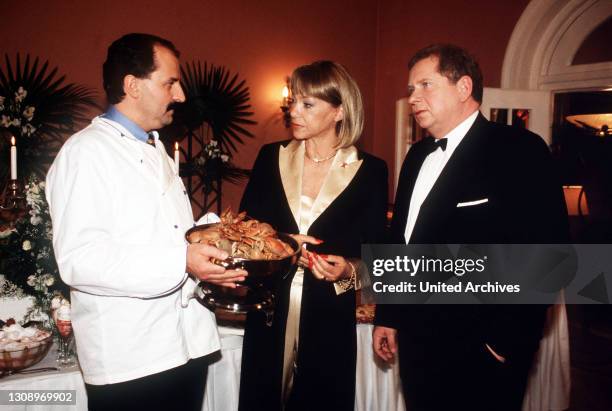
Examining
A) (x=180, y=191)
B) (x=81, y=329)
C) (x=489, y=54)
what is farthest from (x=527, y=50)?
(x=81, y=329)

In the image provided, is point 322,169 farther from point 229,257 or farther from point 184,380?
point 184,380

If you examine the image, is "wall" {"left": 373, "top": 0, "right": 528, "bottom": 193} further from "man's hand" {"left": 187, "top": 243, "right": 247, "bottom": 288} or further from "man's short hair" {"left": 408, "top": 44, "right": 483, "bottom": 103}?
"man's hand" {"left": 187, "top": 243, "right": 247, "bottom": 288}

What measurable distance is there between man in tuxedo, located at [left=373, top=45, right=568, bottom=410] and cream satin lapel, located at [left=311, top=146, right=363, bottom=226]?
8.9 inches

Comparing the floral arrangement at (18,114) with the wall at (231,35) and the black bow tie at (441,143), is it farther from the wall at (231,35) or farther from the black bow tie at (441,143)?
the black bow tie at (441,143)

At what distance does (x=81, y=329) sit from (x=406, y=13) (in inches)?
244

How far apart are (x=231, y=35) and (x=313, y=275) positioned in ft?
16.2

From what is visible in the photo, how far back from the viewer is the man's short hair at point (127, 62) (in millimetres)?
1491

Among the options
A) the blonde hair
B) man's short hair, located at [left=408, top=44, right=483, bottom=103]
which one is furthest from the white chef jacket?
man's short hair, located at [left=408, top=44, right=483, bottom=103]

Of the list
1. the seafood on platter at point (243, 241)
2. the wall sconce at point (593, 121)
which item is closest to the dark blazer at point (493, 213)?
the seafood on platter at point (243, 241)

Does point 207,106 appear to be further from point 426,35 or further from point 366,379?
point 366,379

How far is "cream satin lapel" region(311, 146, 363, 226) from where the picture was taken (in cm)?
195

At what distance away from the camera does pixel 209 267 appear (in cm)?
132

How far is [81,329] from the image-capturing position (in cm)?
141

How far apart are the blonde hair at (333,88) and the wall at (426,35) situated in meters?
3.62
